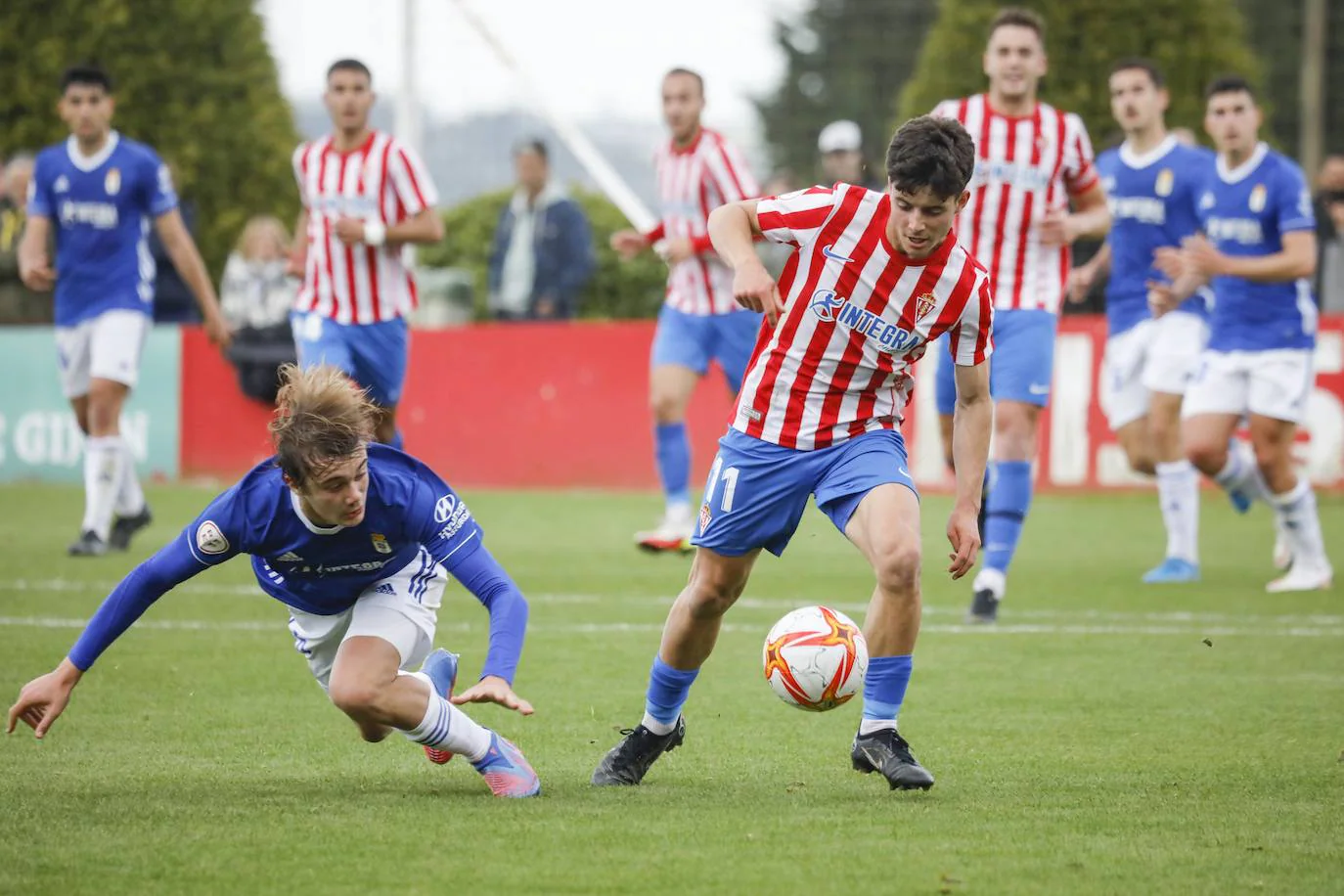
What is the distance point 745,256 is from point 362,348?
5001mm

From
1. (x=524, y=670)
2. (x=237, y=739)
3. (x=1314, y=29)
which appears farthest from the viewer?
(x=1314, y=29)

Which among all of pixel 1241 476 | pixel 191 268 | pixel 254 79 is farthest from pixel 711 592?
pixel 254 79

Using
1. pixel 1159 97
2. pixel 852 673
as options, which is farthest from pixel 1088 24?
pixel 852 673

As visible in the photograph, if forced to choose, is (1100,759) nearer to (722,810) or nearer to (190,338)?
(722,810)

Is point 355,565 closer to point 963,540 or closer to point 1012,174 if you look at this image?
point 963,540

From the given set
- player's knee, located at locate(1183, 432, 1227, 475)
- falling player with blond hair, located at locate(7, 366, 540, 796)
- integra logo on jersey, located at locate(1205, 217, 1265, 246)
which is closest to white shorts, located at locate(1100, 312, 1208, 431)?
player's knee, located at locate(1183, 432, 1227, 475)

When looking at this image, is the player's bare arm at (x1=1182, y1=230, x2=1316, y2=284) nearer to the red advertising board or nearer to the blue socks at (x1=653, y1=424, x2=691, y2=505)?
the blue socks at (x1=653, y1=424, x2=691, y2=505)

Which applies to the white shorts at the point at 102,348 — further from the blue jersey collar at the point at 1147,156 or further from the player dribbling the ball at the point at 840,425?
the player dribbling the ball at the point at 840,425

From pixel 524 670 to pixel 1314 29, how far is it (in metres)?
21.5

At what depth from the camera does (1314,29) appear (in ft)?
83.6

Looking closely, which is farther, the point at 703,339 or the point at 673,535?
the point at 703,339

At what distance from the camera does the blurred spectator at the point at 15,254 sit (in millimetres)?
14977

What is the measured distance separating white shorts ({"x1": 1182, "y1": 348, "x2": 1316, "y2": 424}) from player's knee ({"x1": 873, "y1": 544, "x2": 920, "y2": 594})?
16.4ft

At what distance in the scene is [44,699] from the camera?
4562mm
